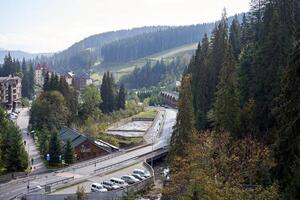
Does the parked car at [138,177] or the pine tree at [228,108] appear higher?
the pine tree at [228,108]

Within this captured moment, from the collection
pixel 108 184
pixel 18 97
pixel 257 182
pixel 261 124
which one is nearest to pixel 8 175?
pixel 108 184

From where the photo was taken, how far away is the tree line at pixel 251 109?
3177cm

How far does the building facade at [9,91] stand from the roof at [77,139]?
51124mm

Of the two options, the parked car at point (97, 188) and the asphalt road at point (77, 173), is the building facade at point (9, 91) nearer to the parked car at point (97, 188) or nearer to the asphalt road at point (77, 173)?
the asphalt road at point (77, 173)

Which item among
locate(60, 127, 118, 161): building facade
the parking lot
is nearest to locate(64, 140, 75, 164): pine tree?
locate(60, 127, 118, 161): building facade

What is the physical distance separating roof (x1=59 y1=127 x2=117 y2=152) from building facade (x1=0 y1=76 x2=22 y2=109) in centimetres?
5112

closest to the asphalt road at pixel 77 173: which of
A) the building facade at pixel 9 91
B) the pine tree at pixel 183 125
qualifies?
the pine tree at pixel 183 125

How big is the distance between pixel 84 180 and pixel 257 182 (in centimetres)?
2902

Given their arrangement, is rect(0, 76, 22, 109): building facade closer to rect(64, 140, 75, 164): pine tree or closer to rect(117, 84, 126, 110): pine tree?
rect(117, 84, 126, 110): pine tree

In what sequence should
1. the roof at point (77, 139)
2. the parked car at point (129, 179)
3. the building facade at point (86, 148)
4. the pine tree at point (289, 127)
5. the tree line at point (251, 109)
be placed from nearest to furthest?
the pine tree at point (289, 127) < the tree line at point (251, 109) < the parked car at point (129, 179) < the building facade at point (86, 148) < the roof at point (77, 139)

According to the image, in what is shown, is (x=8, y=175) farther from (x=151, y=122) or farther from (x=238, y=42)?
(x=151, y=122)

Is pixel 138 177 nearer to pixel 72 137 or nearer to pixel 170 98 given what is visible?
pixel 72 137

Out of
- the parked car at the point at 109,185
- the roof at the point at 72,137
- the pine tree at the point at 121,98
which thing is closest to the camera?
the parked car at the point at 109,185

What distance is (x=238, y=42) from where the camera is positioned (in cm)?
9100
